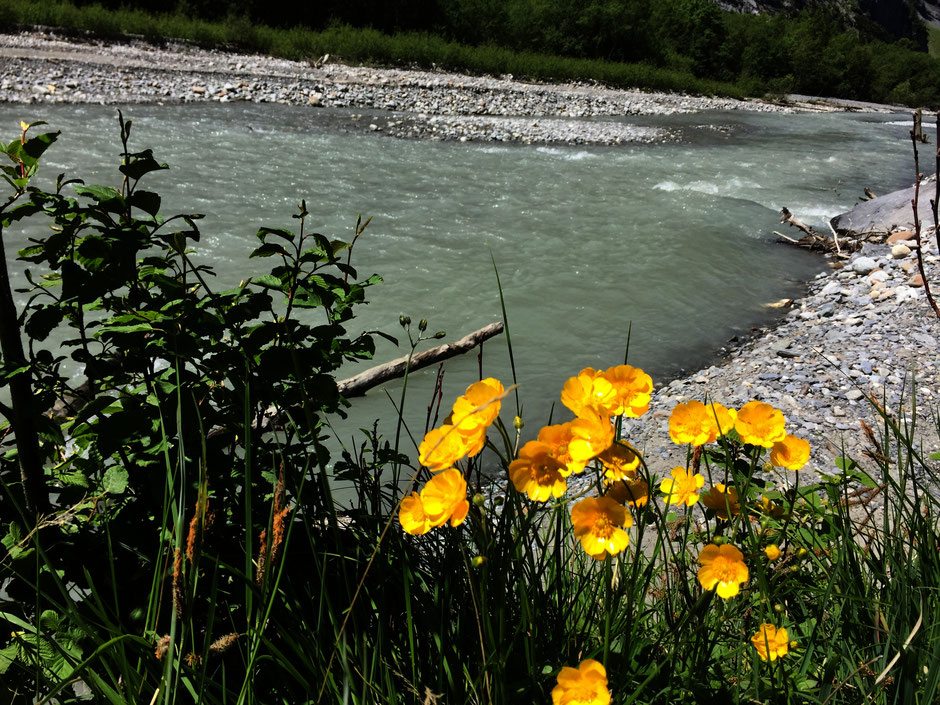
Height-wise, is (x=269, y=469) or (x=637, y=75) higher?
(x=637, y=75)

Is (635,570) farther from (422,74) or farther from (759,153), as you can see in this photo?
(422,74)

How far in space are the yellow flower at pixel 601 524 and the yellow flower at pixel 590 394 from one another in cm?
12

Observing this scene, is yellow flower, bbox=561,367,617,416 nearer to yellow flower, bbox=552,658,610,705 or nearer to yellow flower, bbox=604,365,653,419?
yellow flower, bbox=604,365,653,419

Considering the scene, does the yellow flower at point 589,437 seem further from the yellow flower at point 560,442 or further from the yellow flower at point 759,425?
the yellow flower at point 759,425

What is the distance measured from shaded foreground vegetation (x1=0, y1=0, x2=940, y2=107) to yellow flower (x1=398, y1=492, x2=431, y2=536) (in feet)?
77.9

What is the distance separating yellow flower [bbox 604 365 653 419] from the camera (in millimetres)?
930

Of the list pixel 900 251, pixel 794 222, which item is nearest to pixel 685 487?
pixel 900 251

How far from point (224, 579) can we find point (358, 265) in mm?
5419

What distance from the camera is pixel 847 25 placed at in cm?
8781

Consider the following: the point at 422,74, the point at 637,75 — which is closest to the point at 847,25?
the point at 637,75

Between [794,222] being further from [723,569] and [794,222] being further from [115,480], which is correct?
[115,480]

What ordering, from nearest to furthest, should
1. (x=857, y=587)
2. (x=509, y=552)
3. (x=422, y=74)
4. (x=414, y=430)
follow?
(x=509, y=552) < (x=857, y=587) < (x=414, y=430) < (x=422, y=74)

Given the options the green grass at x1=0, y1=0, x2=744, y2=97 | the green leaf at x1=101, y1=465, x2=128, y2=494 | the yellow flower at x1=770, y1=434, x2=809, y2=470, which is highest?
the green grass at x1=0, y1=0, x2=744, y2=97

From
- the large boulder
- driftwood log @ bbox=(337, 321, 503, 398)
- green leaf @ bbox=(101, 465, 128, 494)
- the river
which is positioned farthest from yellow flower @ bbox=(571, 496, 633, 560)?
the large boulder
